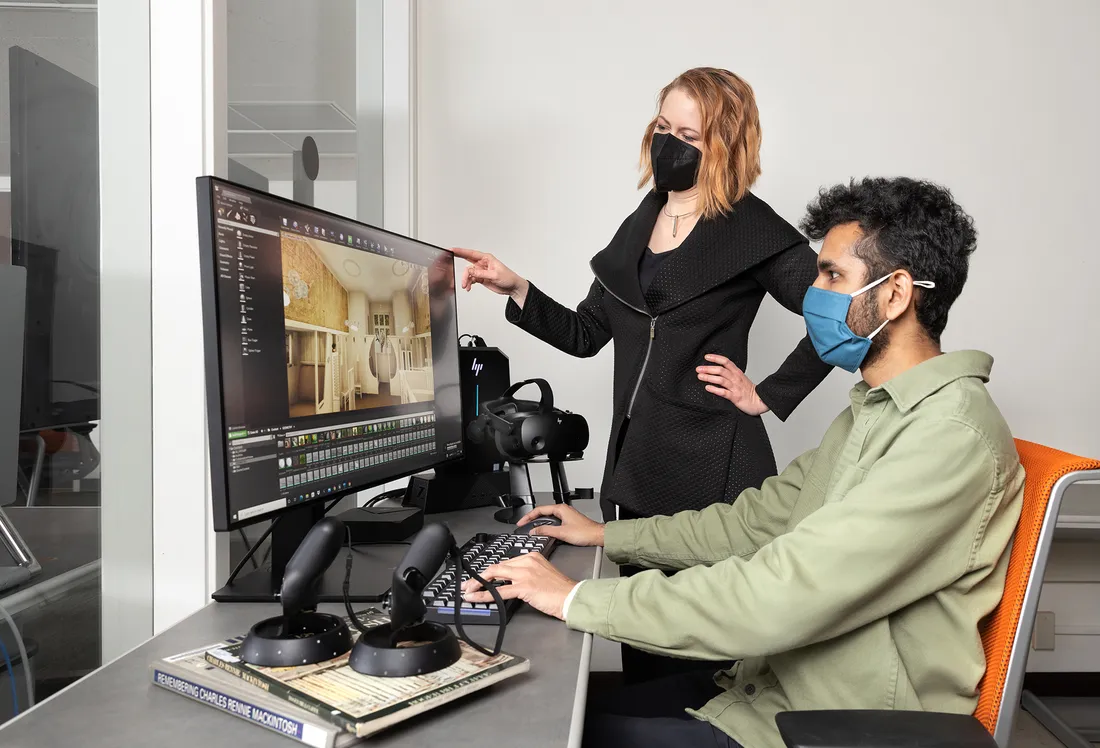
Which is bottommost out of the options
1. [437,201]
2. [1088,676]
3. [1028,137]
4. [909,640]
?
[1088,676]

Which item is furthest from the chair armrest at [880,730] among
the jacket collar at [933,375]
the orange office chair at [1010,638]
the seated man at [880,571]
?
the jacket collar at [933,375]

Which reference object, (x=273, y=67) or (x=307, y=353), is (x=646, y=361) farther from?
(x=273, y=67)

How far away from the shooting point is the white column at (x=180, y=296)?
1226 mm

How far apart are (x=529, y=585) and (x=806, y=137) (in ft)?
7.28

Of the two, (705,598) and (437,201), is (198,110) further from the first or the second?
(437,201)

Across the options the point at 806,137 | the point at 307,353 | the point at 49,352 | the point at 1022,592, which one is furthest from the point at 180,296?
the point at 806,137

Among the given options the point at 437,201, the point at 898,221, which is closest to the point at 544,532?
the point at 898,221

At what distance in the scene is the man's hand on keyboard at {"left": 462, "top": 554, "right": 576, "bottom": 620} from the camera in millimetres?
997

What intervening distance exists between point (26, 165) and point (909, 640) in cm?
123

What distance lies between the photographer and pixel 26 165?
1056mm

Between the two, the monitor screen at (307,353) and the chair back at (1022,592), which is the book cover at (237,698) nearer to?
the monitor screen at (307,353)

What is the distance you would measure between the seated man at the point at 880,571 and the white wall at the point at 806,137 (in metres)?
1.61

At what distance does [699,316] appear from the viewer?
169 cm

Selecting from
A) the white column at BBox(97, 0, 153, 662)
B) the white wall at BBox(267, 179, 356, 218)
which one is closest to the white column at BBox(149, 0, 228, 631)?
the white column at BBox(97, 0, 153, 662)
